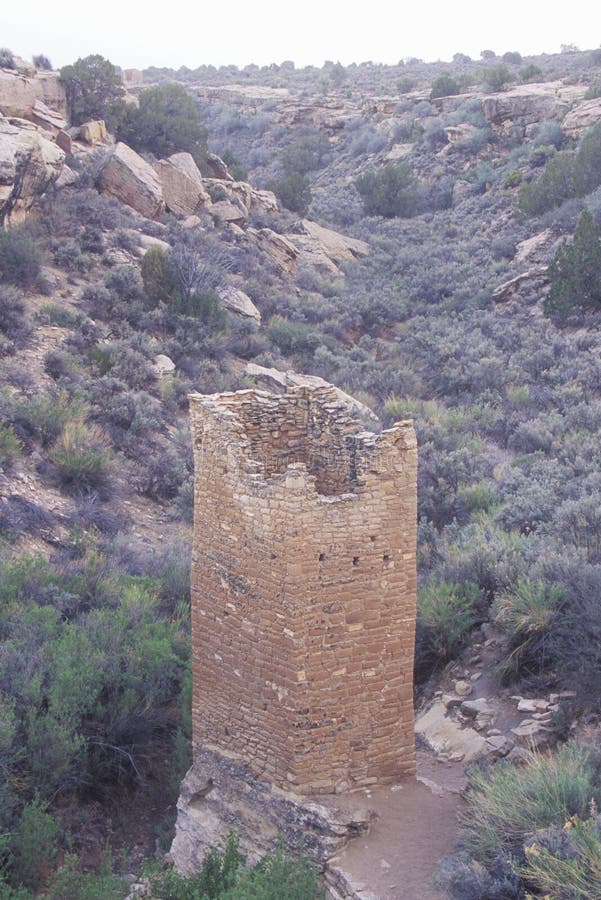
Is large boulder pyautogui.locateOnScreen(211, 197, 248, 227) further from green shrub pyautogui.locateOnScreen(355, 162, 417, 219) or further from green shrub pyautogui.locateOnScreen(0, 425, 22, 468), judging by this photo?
green shrub pyautogui.locateOnScreen(0, 425, 22, 468)

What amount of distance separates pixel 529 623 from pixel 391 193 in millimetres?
31881

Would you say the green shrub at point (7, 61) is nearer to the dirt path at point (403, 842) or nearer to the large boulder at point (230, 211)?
the large boulder at point (230, 211)

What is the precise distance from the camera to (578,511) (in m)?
11.6

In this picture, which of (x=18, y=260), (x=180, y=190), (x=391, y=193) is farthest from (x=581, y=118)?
(x=18, y=260)

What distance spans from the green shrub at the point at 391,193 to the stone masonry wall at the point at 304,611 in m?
32.5

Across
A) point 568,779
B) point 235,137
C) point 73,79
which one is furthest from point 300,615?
point 235,137

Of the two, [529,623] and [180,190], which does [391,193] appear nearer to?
[180,190]

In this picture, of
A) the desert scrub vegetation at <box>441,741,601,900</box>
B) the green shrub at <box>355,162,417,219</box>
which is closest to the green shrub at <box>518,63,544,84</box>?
the green shrub at <box>355,162,417,219</box>

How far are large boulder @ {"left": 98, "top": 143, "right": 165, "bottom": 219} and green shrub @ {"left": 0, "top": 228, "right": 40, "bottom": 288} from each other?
20.6 feet

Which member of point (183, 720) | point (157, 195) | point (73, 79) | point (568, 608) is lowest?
point (183, 720)

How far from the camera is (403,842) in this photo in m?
6.77

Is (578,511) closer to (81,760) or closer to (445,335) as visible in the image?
(81,760)

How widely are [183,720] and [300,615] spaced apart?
12.2 ft

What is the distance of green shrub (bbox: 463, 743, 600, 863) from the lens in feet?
20.0
